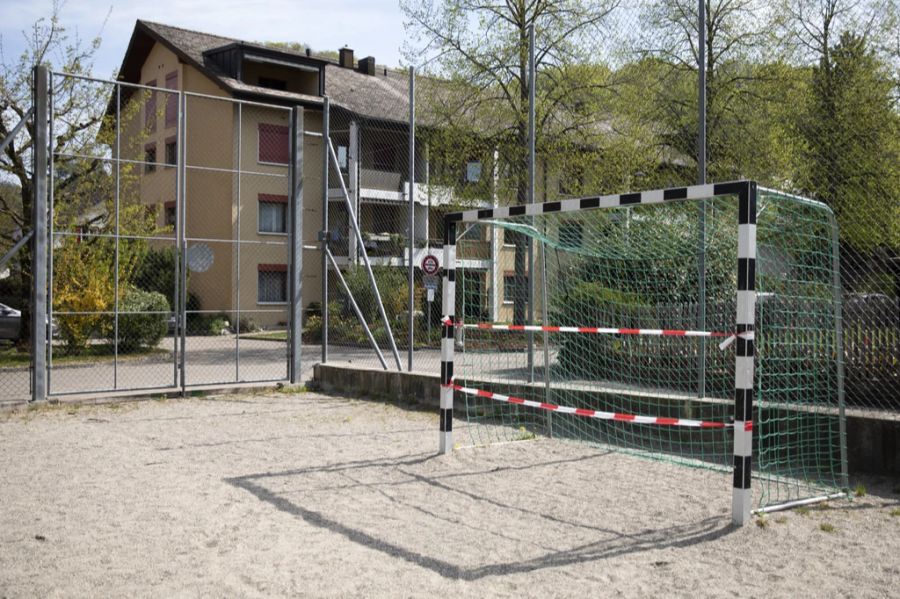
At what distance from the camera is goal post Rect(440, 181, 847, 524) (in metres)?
6.17

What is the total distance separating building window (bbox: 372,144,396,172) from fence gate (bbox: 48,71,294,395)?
3021 millimetres

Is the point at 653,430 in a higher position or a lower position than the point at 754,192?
lower

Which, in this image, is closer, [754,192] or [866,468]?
[754,192]

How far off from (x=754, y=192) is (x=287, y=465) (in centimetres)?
412

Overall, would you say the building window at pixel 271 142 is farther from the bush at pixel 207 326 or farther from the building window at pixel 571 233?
the building window at pixel 571 233

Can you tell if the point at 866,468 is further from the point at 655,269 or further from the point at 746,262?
the point at 655,269

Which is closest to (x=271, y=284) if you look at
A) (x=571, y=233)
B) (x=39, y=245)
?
(x=39, y=245)

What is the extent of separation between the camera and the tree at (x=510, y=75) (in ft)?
55.5

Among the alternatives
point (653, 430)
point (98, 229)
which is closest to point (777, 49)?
point (653, 430)

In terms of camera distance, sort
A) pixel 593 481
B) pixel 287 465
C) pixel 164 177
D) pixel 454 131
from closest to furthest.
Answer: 1. pixel 593 481
2. pixel 287 465
3. pixel 454 131
4. pixel 164 177

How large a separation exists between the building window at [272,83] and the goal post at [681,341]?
829 inches

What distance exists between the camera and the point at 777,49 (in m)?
9.36

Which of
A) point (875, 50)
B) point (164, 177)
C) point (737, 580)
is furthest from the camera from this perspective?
point (164, 177)

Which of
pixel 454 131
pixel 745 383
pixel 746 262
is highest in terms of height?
pixel 454 131
